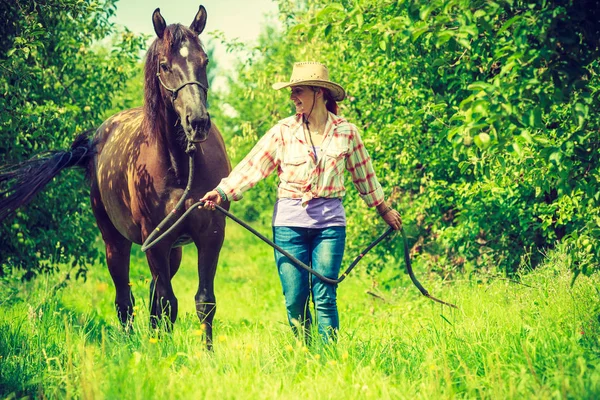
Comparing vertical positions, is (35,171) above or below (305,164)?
above

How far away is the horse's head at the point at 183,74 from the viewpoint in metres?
4.90

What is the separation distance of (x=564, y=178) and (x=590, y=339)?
0.98m

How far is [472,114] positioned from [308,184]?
52.8 inches

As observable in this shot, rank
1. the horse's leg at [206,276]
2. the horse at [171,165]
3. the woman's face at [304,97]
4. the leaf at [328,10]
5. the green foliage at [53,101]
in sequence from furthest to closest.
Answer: the green foliage at [53,101] → the horse's leg at [206,276] → the horse at [171,165] → the woman's face at [304,97] → the leaf at [328,10]

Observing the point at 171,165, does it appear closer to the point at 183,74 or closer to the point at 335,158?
the point at 183,74

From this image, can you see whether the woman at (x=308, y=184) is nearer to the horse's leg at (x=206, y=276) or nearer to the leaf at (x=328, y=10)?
the leaf at (x=328, y=10)

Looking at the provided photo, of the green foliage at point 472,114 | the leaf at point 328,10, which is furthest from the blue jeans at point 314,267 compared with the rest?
the leaf at point 328,10

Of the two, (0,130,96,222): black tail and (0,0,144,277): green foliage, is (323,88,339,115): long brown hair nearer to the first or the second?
(0,0,144,277): green foliage

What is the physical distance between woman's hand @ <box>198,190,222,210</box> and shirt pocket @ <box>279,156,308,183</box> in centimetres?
49

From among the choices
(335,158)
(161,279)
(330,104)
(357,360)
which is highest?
(330,104)

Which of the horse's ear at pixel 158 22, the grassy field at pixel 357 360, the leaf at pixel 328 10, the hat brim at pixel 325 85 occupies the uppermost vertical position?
the horse's ear at pixel 158 22

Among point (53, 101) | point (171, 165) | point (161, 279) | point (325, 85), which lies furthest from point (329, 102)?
point (53, 101)

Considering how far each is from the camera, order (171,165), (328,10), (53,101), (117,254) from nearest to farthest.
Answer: (328,10) < (171,165) < (117,254) < (53,101)

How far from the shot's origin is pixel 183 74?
5117 mm
